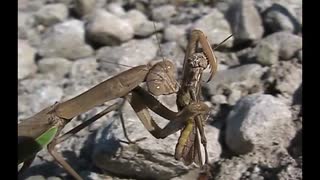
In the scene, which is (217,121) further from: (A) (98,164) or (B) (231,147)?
(A) (98,164)

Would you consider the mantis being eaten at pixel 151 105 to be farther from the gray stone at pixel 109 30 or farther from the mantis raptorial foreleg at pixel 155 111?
the gray stone at pixel 109 30

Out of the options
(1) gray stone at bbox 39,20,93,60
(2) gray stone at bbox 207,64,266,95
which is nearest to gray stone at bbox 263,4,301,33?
(2) gray stone at bbox 207,64,266,95

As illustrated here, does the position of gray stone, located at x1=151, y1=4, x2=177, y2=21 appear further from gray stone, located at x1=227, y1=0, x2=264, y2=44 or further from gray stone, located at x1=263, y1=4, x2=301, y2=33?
gray stone, located at x1=263, y1=4, x2=301, y2=33

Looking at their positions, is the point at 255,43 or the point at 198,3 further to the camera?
the point at 198,3

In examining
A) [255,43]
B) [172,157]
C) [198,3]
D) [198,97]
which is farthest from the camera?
[198,3]

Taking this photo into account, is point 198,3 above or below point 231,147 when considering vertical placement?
above

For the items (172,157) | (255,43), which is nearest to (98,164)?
(172,157)

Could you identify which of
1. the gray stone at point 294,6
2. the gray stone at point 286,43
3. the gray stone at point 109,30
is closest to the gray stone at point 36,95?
the gray stone at point 109,30
